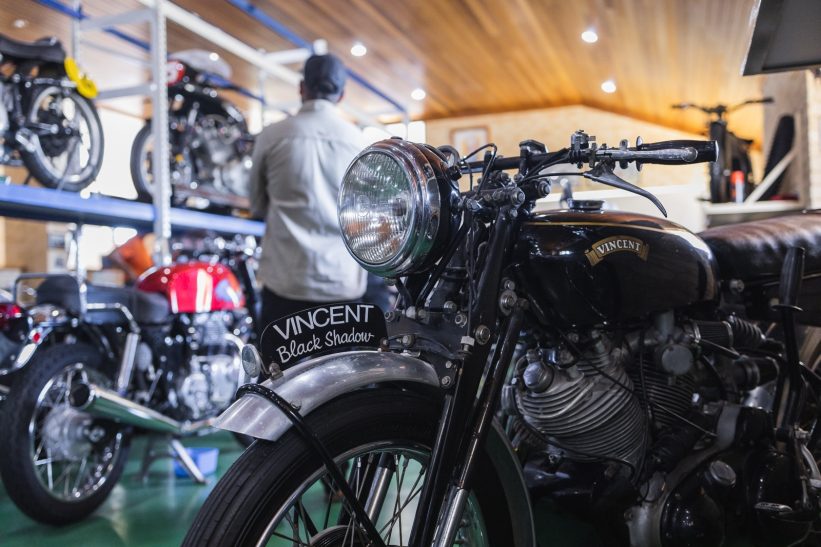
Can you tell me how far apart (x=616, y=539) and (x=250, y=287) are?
2794 mm

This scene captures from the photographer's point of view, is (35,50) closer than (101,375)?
No

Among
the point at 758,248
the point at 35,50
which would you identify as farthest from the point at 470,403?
the point at 35,50

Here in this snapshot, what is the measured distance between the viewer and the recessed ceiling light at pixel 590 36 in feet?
20.9

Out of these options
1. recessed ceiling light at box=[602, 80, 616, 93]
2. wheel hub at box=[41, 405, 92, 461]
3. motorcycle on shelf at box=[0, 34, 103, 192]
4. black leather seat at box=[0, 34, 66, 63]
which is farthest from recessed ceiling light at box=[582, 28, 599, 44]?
wheel hub at box=[41, 405, 92, 461]

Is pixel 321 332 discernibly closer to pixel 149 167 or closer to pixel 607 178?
pixel 607 178

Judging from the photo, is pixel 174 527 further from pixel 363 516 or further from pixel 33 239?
pixel 33 239

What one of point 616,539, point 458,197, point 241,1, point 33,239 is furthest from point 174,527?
point 33,239

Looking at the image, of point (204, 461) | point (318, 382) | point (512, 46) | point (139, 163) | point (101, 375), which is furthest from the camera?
point (512, 46)

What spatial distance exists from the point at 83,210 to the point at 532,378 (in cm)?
270

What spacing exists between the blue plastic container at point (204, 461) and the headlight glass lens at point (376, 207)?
2.05m

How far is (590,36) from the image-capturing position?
645cm

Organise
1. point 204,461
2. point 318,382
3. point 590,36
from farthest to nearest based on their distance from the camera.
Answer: point 590,36
point 204,461
point 318,382

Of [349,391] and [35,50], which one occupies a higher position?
[35,50]

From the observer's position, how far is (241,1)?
5.61 m
